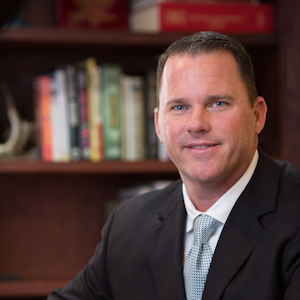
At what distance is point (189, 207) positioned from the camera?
1.22 meters

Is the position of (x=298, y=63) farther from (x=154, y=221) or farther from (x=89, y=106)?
(x=154, y=221)

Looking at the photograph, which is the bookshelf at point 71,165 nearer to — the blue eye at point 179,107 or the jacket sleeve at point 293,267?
the blue eye at point 179,107

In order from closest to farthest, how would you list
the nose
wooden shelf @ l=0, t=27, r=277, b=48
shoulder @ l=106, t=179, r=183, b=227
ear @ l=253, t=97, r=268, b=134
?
the nose, ear @ l=253, t=97, r=268, b=134, shoulder @ l=106, t=179, r=183, b=227, wooden shelf @ l=0, t=27, r=277, b=48

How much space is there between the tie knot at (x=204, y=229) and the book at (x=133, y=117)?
0.77 m

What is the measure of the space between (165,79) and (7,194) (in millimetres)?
1240

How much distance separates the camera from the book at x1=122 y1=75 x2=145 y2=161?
1871 mm

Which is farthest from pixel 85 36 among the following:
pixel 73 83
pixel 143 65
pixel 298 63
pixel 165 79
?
pixel 298 63

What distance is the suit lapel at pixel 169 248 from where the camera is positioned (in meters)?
1.14

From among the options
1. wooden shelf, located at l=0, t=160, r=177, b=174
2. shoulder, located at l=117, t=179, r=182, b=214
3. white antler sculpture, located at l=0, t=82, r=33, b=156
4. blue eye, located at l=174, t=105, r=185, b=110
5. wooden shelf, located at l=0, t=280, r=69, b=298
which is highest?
blue eye, located at l=174, t=105, r=185, b=110

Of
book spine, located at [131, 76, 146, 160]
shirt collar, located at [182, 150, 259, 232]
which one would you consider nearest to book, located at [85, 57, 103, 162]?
book spine, located at [131, 76, 146, 160]

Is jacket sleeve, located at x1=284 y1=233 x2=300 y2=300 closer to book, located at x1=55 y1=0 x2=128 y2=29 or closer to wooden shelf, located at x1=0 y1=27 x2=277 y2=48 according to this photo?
wooden shelf, located at x1=0 y1=27 x2=277 y2=48

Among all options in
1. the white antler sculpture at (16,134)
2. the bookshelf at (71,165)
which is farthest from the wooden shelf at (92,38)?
the white antler sculpture at (16,134)

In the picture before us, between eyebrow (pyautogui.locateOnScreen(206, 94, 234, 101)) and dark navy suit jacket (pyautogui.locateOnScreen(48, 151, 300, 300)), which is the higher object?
eyebrow (pyautogui.locateOnScreen(206, 94, 234, 101))

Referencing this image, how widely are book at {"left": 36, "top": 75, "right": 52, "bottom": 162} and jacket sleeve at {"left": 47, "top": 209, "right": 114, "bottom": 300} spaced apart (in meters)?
0.61
